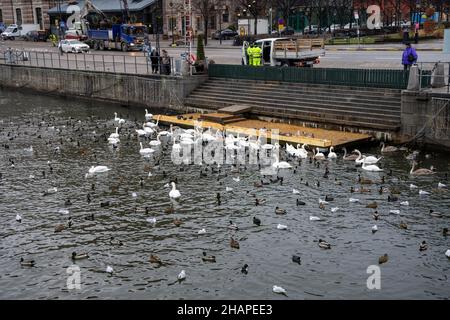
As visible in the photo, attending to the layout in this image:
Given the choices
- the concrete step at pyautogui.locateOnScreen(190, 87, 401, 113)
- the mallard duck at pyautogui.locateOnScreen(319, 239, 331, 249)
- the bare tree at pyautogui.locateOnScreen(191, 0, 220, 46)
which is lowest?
the mallard duck at pyautogui.locateOnScreen(319, 239, 331, 249)

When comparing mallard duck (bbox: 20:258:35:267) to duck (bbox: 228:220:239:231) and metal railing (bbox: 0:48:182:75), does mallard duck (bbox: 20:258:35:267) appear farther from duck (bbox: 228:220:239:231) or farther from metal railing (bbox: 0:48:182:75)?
metal railing (bbox: 0:48:182:75)

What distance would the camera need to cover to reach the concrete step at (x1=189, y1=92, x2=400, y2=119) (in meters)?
26.9

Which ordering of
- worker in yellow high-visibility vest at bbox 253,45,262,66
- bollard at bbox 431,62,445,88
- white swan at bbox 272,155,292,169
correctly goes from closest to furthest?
white swan at bbox 272,155,292,169, bollard at bbox 431,62,445,88, worker in yellow high-visibility vest at bbox 253,45,262,66

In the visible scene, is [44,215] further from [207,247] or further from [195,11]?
[195,11]

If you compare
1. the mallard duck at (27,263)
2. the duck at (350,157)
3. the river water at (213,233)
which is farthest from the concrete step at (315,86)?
the mallard duck at (27,263)

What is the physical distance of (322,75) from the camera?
99.5 ft

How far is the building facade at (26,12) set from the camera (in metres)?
94.3

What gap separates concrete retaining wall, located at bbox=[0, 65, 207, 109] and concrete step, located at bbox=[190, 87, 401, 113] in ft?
4.79

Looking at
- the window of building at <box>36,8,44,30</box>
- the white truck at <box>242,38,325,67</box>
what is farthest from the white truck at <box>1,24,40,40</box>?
the white truck at <box>242,38,325,67</box>

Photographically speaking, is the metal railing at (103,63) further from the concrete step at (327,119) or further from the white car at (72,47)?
the concrete step at (327,119)

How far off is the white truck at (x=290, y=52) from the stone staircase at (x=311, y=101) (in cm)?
302

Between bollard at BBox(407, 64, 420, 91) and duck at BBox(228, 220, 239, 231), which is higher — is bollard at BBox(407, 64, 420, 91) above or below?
above

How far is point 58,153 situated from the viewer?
26.7 meters
